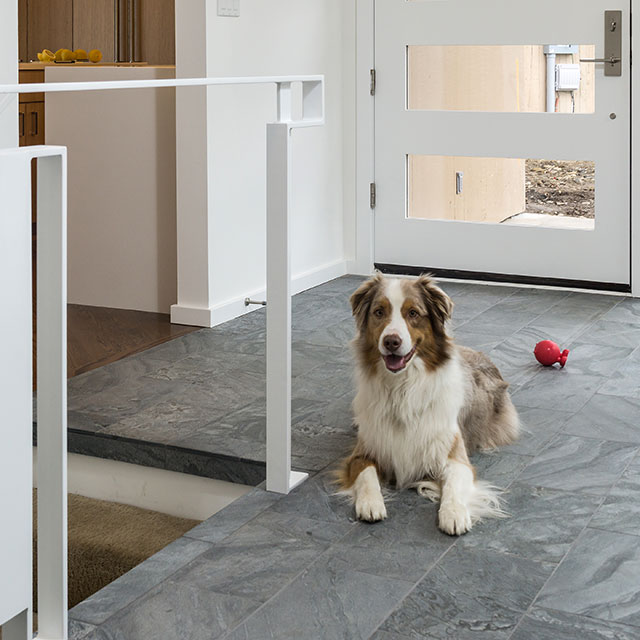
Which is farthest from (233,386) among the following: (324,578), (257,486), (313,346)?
(324,578)

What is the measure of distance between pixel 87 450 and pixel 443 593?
1340 millimetres

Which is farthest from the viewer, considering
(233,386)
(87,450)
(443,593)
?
(233,386)

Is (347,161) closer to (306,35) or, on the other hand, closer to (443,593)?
(306,35)

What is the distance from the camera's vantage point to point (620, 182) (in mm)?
4656

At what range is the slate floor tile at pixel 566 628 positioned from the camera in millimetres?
1812

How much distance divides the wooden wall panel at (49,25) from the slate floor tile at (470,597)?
501 centimetres

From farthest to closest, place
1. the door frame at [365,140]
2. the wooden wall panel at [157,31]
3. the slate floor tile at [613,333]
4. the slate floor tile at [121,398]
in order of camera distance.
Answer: the wooden wall panel at [157,31] → the door frame at [365,140] → the slate floor tile at [613,333] → the slate floor tile at [121,398]

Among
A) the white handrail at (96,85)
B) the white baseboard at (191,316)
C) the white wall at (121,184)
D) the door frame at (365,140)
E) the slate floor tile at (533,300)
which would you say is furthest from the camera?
the door frame at (365,140)

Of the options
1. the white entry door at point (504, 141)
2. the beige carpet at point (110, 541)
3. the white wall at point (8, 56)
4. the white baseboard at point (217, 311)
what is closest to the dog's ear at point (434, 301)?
the beige carpet at point (110, 541)

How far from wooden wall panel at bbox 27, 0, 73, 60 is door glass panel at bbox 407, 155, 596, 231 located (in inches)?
98.5

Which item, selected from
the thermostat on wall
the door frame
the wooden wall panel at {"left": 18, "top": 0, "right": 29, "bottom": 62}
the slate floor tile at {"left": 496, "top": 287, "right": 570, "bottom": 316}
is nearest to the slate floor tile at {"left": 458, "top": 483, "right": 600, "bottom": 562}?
the slate floor tile at {"left": 496, "top": 287, "right": 570, "bottom": 316}

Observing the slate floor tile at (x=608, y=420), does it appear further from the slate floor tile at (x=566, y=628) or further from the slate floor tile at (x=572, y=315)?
the slate floor tile at (x=566, y=628)

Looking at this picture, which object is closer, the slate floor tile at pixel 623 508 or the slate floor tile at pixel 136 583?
the slate floor tile at pixel 136 583

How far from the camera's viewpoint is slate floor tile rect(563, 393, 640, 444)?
2.91 m
